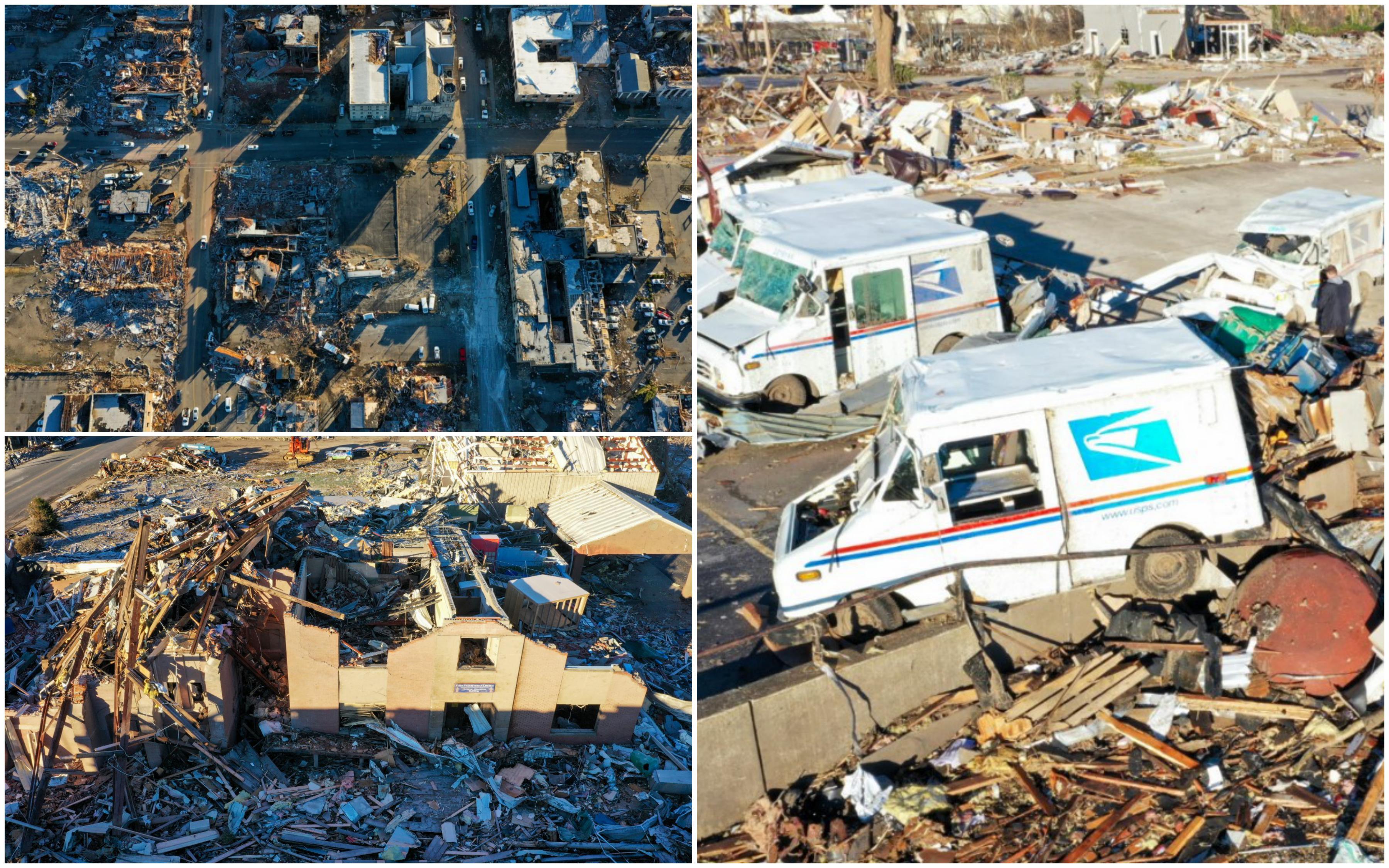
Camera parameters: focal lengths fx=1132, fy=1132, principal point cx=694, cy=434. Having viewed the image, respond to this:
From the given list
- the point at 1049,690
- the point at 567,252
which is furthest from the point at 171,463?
the point at 1049,690

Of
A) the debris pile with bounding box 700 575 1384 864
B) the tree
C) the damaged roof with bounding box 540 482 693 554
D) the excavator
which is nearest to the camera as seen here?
the debris pile with bounding box 700 575 1384 864

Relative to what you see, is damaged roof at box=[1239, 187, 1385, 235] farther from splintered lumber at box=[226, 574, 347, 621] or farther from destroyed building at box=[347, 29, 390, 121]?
destroyed building at box=[347, 29, 390, 121]

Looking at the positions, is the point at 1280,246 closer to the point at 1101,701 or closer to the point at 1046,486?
the point at 1046,486

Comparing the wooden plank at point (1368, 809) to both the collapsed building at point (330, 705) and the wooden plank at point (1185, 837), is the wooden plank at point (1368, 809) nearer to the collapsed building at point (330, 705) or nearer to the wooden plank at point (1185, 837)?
the wooden plank at point (1185, 837)

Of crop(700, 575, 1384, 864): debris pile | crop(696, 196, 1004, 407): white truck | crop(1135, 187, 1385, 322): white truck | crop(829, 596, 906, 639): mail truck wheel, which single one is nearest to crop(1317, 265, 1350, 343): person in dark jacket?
crop(1135, 187, 1385, 322): white truck

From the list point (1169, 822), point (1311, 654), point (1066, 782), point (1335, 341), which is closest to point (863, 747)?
point (1066, 782)

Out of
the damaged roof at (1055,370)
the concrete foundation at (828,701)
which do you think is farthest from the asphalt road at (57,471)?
the damaged roof at (1055,370)

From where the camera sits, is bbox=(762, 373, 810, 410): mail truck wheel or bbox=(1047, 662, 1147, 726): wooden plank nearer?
bbox=(1047, 662, 1147, 726): wooden plank
